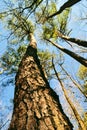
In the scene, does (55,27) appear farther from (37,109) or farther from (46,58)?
(37,109)

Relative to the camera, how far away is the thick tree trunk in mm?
2816

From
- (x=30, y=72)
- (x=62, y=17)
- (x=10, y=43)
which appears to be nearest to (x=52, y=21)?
(x=62, y=17)

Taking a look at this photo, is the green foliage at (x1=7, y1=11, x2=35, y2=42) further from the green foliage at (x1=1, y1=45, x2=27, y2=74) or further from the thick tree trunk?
the thick tree trunk

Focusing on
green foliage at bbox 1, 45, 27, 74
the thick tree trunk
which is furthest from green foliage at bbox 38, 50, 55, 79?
the thick tree trunk

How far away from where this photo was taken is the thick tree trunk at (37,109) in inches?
111

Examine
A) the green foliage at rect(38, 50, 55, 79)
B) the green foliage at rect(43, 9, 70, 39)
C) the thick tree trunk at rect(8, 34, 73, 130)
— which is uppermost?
the thick tree trunk at rect(8, 34, 73, 130)

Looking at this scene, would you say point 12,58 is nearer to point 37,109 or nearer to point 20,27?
point 20,27

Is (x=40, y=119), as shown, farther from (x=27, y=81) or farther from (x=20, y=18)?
(x=20, y=18)

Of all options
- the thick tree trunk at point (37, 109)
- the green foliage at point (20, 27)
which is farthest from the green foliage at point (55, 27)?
the thick tree trunk at point (37, 109)

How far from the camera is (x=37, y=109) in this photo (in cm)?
322

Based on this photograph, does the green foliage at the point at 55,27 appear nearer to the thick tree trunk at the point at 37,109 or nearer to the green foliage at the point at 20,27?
the green foliage at the point at 20,27

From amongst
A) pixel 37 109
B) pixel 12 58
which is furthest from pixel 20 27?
pixel 37 109

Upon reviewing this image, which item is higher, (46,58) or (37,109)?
(37,109)

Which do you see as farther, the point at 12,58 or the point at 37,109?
the point at 12,58
